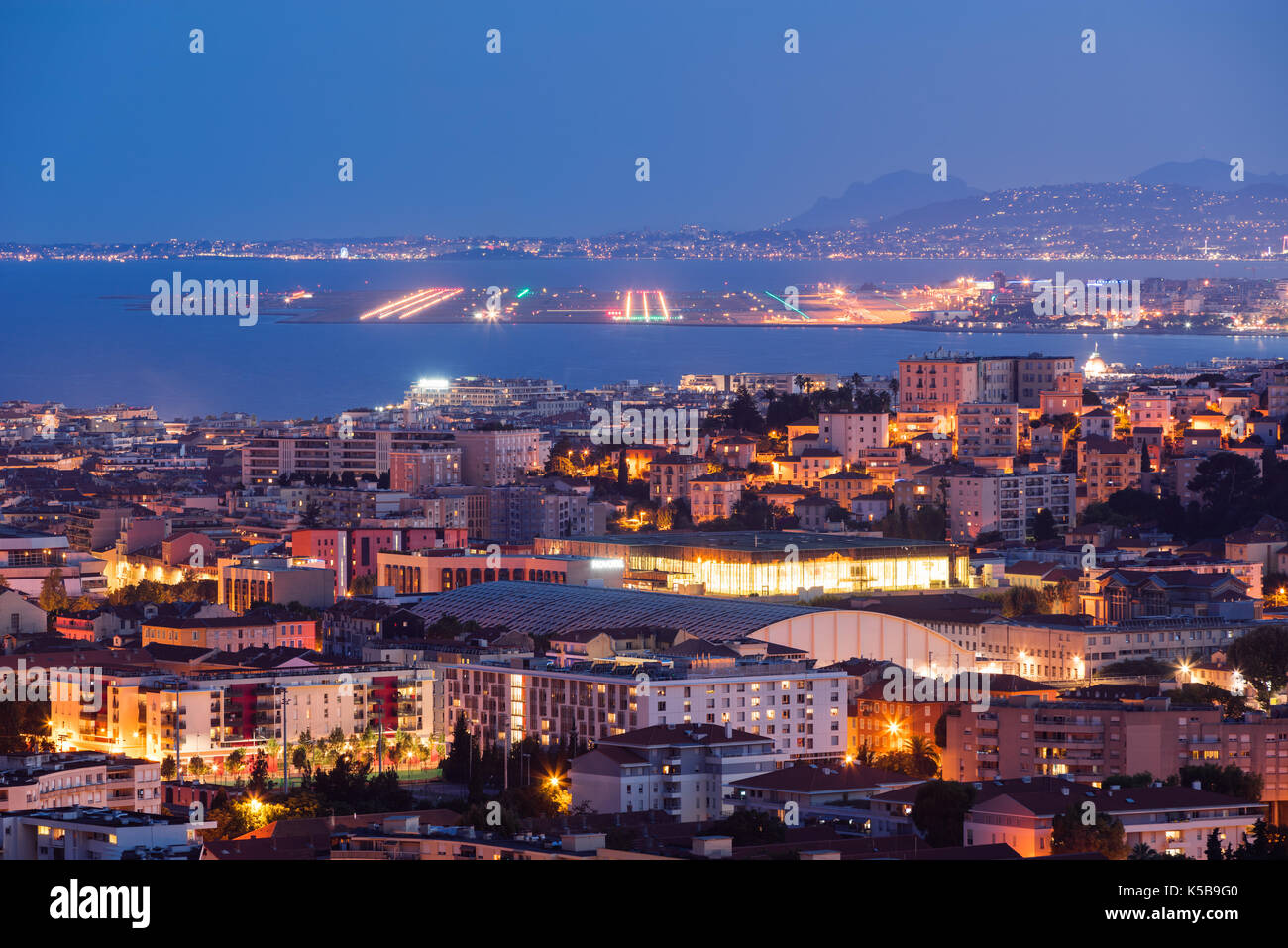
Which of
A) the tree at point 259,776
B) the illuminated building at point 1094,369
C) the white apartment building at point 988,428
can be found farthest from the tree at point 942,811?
the illuminated building at point 1094,369

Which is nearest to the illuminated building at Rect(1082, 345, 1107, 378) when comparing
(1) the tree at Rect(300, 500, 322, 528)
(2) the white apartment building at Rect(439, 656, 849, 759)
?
(1) the tree at Rect(300, 500, 322, 528)

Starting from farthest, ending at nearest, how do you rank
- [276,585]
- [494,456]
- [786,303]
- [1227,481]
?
[786,303] < [494,456] < [1227,481] < [276,585]

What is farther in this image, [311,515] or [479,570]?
[311,515]

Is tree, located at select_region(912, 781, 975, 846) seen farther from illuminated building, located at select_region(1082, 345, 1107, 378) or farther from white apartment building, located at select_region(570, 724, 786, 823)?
illuminated building, located at select_region(1082, 345, 1107, 378)

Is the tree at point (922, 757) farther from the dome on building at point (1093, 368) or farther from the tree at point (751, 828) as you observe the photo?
the dome on building at point (1093, 368)

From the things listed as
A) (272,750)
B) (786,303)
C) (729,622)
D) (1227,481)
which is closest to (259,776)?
(272,750)

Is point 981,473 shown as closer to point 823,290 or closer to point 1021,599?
point 1021,599

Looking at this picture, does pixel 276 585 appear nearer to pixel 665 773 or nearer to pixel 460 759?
pixel 460 759
